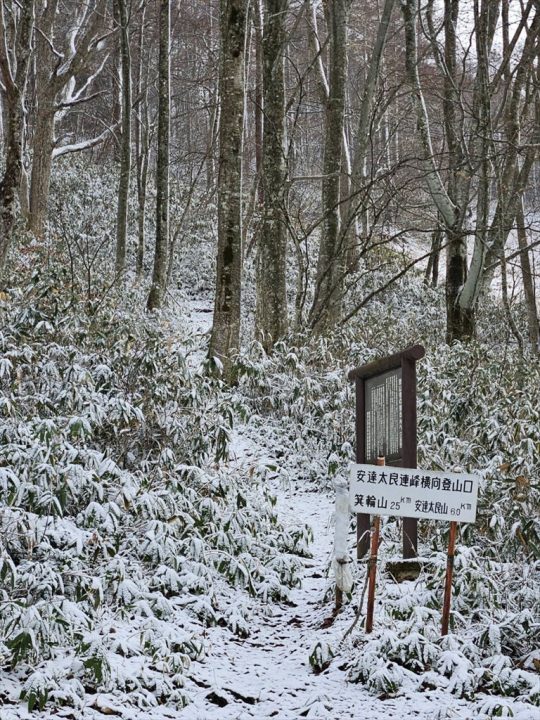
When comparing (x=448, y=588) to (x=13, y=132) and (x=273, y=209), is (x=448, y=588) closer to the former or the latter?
(x=13, y=132)

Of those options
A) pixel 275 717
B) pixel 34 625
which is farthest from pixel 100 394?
pixel 275 717

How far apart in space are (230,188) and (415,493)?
226 inches

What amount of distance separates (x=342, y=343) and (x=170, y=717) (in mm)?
6749

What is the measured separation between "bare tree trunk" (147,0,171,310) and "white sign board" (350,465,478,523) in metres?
9.45

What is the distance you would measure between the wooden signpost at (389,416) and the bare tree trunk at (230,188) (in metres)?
3.52

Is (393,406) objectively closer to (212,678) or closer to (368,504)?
(368,504)

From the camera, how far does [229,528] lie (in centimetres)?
520

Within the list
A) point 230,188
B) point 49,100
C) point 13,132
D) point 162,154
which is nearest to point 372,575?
point 13,132

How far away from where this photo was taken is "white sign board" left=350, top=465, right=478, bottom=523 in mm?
4023

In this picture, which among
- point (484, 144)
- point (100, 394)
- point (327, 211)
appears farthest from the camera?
point (327, 211)

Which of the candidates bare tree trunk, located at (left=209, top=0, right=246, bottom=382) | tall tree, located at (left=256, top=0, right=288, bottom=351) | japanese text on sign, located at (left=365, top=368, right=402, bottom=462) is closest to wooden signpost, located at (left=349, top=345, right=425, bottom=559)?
japanese text on sign, located at (left=365, top=368, right=402, bottom=462)

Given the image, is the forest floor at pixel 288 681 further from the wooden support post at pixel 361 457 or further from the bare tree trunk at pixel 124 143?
the bare tree trunk at pixel 124 143

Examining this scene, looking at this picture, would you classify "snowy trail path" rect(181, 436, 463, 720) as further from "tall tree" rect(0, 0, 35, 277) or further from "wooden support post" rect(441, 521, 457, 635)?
"tall tree" rect(0, 0, 35, 277)

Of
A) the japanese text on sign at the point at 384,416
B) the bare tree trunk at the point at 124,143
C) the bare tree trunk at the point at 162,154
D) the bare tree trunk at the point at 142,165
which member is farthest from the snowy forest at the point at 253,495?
the bare tree trunk at the point at 142,165
